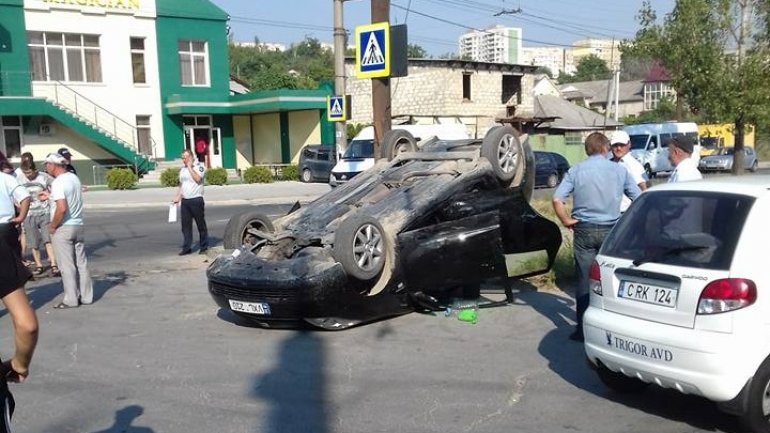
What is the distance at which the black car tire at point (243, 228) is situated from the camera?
291 inches

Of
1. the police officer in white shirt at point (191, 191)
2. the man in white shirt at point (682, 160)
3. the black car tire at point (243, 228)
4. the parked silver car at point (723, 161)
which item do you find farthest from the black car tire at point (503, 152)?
the parked silver car at point (723, 161)

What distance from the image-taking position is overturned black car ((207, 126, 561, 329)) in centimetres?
649

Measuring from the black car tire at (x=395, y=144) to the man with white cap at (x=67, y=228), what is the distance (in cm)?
357

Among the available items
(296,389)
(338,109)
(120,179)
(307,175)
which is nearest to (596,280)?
(296,389)

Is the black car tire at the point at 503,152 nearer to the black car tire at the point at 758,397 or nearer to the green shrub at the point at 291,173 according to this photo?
the black car tire at the point at 758,397

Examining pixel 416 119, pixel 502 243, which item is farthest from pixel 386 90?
pixel 416 119

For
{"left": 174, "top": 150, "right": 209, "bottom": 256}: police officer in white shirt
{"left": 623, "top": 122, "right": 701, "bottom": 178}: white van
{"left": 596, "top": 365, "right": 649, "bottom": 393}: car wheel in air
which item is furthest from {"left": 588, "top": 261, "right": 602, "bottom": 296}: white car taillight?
{"left": 623, "top": 122, "right": 701, "bottom": 178}: white van

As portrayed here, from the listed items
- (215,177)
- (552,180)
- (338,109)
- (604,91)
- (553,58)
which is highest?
(553,58)

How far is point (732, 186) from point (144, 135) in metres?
31.9

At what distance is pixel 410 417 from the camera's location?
187 inches

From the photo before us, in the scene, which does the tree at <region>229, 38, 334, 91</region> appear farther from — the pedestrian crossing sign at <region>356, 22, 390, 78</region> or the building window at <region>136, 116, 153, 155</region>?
the pedestrian crossing sign at <region>356, 22, 390, 78</region>

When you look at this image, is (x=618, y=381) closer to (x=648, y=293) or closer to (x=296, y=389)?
(x=648, y=293)

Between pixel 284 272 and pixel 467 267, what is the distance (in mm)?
1825

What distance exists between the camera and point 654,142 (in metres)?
31.1
